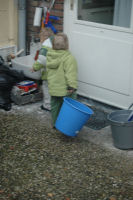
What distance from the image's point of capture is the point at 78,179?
4.73 m

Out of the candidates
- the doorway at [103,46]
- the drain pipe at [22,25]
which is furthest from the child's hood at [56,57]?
the drain pipe at [22,25]

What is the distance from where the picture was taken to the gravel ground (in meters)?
4.48

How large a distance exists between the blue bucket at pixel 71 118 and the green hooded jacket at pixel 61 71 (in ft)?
0.85

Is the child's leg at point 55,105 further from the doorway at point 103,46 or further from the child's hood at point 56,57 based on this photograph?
the doorway at point 103,46

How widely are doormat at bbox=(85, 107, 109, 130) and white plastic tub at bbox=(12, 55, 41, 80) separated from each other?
1.20 metres

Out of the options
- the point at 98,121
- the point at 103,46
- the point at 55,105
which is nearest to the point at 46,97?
the point at 55,105

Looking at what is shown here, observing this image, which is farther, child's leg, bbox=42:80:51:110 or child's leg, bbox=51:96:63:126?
child's leg, bbox=42:80:51:110

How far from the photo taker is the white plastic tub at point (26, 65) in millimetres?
6863

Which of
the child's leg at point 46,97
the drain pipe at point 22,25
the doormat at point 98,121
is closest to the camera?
the doormat at point 98,121

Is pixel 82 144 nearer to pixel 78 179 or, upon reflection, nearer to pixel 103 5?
pixel 78 179

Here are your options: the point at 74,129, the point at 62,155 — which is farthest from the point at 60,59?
the point at 62,155

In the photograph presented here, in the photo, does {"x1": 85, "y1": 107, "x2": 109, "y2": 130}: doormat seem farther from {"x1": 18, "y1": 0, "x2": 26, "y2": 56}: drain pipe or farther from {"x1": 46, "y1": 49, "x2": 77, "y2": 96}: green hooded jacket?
{"x1": 18, "y1": 0, "x2": 26, "y2": 56}: drain pipe

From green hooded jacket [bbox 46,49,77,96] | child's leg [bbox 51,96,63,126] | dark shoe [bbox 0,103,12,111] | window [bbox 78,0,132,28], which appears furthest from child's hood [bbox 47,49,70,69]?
dark shoe [bbox 0,103,12,111]

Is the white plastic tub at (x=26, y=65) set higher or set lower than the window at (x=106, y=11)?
lower
